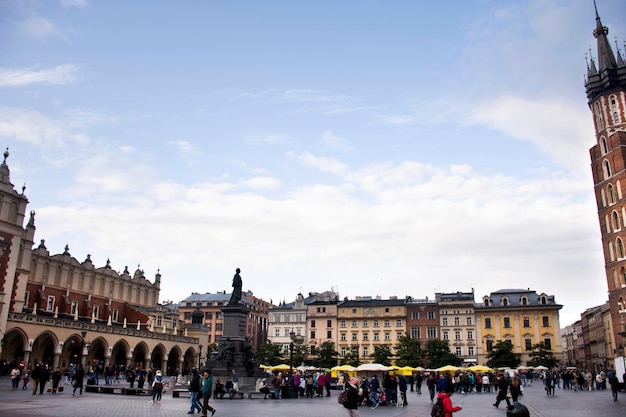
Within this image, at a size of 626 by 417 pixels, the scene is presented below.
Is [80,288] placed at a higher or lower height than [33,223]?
lower

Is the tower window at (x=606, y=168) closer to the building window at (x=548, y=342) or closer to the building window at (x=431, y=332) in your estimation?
the building window at (x=548, y=342)

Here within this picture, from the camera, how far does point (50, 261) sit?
206 feet

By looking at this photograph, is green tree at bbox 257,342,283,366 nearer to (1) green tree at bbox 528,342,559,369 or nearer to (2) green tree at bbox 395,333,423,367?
(2) green tree at bbox 395,333,423,367

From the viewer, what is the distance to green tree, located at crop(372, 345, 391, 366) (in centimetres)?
7725

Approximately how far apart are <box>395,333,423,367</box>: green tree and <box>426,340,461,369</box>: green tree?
150 centimetres

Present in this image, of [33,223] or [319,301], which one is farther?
[319,301]

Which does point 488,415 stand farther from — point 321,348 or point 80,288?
point 321,348

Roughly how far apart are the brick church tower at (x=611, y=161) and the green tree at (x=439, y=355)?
22068mm

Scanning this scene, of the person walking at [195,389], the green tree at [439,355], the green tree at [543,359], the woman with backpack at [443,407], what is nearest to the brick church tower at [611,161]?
the green tree at [543,359]

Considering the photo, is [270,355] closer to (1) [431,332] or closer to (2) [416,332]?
(2) [416,332]

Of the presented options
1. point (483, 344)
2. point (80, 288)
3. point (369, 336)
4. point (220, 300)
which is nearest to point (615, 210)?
point (483, 344)

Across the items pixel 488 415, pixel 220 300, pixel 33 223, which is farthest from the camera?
pixel 220 300

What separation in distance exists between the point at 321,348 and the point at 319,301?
1014cm

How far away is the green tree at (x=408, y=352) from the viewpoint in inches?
2982
